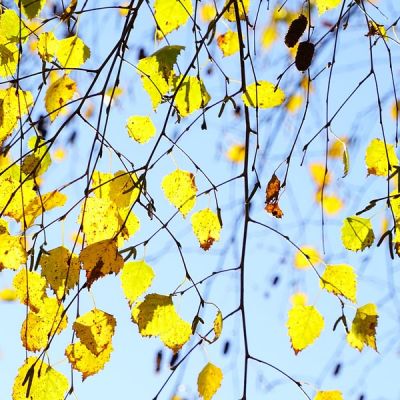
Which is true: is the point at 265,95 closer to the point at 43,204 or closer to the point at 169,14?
the point at 169,14

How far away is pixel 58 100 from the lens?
119 cm

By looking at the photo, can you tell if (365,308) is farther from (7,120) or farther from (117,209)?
(7,120)

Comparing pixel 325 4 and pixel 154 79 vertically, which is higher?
pixel 325 4

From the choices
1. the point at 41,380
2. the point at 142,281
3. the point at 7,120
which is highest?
the point at 7,120

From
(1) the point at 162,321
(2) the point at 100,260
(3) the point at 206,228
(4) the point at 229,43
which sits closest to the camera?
(2) the point at 100,260

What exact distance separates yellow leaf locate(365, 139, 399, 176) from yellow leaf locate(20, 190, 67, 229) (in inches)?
16.8

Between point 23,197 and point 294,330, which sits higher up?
point 23,197

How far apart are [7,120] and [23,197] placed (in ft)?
0.34

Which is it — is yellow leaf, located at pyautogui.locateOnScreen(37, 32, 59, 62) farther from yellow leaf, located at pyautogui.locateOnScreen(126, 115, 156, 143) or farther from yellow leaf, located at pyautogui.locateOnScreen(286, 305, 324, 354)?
yellow leaf, located at pyautogui.locateOnScreen(286, 305, 324, 354)

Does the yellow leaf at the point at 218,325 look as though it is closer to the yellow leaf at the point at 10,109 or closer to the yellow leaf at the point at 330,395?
the yellow leaf at the point at 330,395

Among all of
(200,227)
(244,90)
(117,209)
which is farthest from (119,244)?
(244,90)

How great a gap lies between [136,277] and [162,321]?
2.6 inches

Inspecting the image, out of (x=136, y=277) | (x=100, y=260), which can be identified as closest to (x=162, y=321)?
(x=136, y=277)

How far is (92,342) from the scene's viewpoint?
3.39 feet
